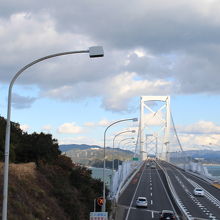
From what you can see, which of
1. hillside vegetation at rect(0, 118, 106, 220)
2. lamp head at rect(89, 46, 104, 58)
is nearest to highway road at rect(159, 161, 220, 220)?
hillside vegetation at rect(0, 118, 106, 220)

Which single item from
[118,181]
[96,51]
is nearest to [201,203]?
[118,181]

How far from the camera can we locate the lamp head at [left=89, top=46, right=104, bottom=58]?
41.1 feet

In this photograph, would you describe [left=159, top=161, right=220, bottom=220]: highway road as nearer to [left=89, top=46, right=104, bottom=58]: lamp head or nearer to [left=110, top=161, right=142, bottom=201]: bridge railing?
[left=110, top=161, right=142, bottom=201]: bridge railing

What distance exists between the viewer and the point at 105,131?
122 feet

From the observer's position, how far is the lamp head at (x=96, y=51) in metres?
12.5

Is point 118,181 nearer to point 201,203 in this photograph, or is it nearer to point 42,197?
point 201,203

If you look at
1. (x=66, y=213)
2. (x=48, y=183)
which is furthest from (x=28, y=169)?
(x=66, y=213)

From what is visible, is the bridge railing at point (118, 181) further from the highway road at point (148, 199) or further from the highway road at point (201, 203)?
the highway road at point (201, 203)

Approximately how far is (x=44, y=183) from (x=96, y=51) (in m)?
19.8

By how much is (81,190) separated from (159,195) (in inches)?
959

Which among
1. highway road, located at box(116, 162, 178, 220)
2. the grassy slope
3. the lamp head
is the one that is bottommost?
highway road, located at box(116, 162, 178, 220)

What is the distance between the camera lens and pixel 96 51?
496 inches

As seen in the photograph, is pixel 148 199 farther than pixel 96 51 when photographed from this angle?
Yes

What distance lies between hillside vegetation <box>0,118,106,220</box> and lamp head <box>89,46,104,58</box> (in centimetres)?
1067
